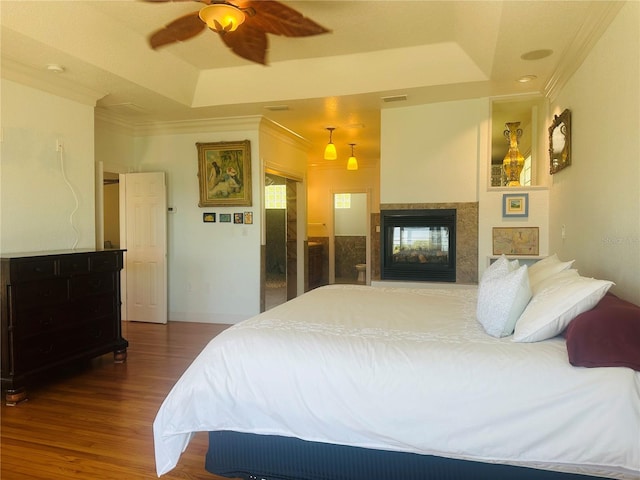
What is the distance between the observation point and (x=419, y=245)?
16.1ft

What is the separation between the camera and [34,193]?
3697 mm

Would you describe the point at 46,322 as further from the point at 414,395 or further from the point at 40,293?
the point at 414,395

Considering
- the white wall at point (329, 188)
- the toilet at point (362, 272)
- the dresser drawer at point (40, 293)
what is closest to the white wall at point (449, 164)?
the dresser drawer at point (40, 293)

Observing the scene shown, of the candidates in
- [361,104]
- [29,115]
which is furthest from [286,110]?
[29,115]

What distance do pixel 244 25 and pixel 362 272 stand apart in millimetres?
7087

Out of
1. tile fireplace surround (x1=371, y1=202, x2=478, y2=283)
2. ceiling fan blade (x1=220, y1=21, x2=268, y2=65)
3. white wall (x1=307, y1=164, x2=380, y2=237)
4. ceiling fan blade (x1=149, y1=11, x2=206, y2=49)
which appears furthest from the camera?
white wall (x1=307, y1=164, x2=380, y2=237)

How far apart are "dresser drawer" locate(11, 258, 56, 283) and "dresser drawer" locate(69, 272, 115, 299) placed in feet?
0.79

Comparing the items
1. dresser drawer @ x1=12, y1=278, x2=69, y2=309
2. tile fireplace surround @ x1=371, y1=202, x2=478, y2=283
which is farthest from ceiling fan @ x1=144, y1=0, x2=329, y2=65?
tile fireplace surround @ x1=371, y1=202, x2=478, y2=283

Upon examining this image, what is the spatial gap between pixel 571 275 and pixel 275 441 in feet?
5.21

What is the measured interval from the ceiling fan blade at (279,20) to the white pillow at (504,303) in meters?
1.84

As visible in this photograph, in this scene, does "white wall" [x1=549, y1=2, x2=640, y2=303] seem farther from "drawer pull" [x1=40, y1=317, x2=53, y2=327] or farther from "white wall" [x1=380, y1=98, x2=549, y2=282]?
"drawer pull" [x1=40, y1=317, x2=53, y2=327]

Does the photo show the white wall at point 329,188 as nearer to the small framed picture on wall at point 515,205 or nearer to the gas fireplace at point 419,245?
the gas fireplace at point 419,245

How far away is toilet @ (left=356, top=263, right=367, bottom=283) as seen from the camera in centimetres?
920

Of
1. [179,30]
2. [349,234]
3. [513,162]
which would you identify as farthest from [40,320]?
[349,234]
